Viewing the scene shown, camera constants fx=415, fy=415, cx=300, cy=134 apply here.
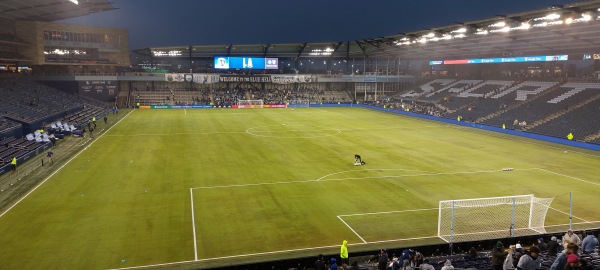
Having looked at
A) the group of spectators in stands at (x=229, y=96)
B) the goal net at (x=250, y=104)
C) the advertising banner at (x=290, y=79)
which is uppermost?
the advertising banner at (x=290, y=79)

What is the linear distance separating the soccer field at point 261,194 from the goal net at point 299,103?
152 ft

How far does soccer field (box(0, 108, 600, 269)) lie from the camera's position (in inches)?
Answer: 651

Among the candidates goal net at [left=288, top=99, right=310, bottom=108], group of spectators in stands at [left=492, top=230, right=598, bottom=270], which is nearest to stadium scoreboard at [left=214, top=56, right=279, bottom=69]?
goal net at [left=288, top=99, right=310, bottom=108]

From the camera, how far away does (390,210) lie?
21047mm

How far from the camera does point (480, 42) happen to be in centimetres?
5950

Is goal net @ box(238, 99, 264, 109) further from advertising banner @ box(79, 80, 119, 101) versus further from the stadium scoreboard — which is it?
advertising banner @ box(79, 80, 119, 101)

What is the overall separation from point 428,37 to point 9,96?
185ft

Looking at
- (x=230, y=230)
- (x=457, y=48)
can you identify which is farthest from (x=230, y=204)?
(x=457, y=48)

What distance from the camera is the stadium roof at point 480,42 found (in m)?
41.3

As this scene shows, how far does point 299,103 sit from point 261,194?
6881cm

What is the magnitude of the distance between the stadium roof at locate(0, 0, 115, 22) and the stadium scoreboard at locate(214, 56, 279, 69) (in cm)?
2719

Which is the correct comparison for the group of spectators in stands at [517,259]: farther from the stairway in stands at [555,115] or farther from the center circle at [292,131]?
the stairway in stands at [555,115]

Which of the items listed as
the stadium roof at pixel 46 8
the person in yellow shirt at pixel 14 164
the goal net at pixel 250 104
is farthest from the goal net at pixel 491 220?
the goal net at pixel 250 104

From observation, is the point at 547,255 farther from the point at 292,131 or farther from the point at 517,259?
the point at 292,131
